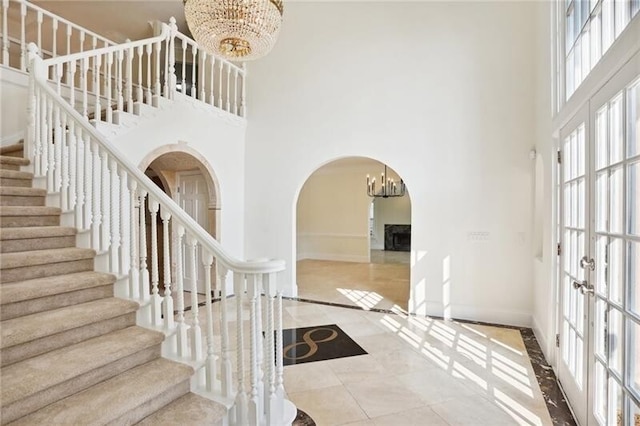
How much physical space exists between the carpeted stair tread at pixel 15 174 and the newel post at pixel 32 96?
0.71 ft

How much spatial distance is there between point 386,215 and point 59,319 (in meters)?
12.8

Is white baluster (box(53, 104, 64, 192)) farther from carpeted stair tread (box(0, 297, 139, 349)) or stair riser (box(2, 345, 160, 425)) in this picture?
stair riser (box(2, 345, 160, 425))

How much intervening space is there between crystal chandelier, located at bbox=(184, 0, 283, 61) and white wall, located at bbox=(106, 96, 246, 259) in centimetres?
189

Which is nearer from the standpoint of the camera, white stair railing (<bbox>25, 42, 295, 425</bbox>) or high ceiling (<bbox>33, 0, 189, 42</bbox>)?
white stair railing (<bbox>25, 42, 295, 425</bbox>)

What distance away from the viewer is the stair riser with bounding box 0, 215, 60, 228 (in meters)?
2.52

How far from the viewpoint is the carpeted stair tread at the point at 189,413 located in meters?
1.73

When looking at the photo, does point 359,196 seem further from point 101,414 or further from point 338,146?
point 101,414

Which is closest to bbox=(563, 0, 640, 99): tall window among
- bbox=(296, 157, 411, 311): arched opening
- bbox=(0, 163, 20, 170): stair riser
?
bbox=(0, 163, 20, 170): stair riser

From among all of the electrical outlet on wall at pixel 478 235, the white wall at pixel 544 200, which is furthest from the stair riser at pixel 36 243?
the electrical outlet on wall at pixel 478 235

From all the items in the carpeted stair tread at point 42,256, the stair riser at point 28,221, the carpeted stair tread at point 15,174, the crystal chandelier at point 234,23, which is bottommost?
the carpeted stair tread at point 42,256

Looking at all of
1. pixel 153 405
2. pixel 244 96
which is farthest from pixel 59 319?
pixel 244 96

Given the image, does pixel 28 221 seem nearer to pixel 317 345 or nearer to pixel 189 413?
pixel 189 413

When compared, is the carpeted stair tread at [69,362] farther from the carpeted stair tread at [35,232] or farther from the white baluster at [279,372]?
the carpeted stair tread at [35,232]

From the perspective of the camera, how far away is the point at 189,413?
180 centimetres
